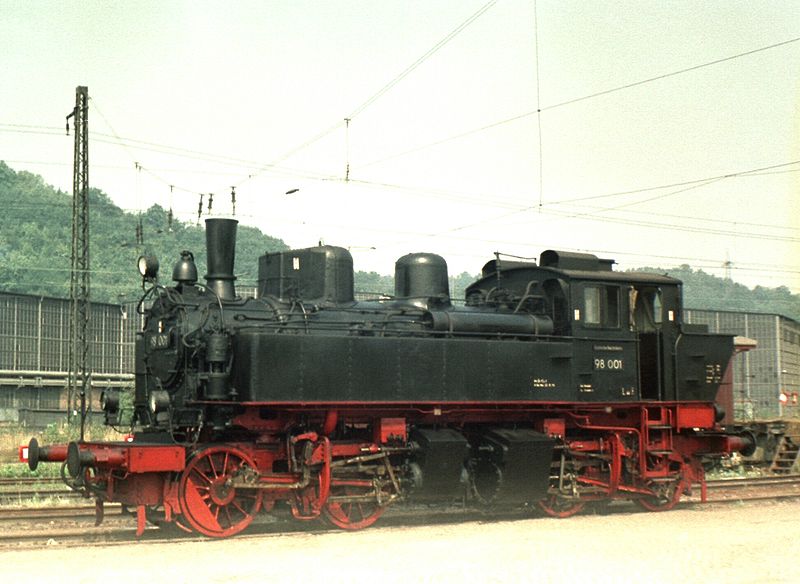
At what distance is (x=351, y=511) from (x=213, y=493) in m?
2.25

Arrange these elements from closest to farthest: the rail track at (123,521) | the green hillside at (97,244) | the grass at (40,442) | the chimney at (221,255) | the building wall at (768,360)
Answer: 1. the rail track at (123,521)
2. the chimney at (221,255)
3. the grass at (40,442)
4. the building wall at (768,360)
5. the green hillside at (97,244)

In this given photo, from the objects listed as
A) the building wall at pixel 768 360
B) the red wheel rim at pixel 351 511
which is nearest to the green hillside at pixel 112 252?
the building wall at pixel 768 360

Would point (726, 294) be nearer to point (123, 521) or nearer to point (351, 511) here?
point (351, 511)

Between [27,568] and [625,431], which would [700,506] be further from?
[27,568]

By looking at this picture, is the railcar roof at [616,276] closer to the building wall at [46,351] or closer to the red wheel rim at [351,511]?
the red wheel rim at [351,511]

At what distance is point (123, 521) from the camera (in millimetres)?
14805

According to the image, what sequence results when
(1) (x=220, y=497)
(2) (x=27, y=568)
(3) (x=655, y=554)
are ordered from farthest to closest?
1. (1) (x=220, y=497)
2. (3) (x=655, y=554)
3. (2) (x=27, y=568)

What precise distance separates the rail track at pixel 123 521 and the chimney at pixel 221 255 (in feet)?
11.9

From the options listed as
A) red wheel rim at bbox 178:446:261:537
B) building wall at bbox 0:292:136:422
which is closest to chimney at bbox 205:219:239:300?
red wheel rim at bbox 178:446:261:537

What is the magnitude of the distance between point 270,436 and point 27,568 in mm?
4321

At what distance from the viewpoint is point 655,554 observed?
37.0 feet

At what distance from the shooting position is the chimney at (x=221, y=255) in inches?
582

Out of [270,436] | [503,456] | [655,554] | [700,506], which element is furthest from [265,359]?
[700,506]

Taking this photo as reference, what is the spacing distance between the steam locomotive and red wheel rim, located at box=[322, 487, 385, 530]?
0.03 metres
